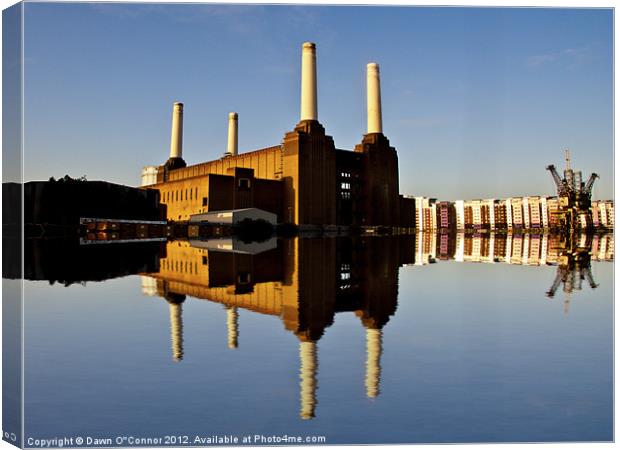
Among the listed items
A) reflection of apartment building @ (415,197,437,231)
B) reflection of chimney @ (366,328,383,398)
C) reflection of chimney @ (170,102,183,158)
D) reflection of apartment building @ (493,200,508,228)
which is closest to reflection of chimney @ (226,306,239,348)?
reflection of chimney @ (366,328,383,398)

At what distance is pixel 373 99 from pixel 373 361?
78380 mm

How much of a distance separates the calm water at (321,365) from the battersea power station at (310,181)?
63.1 m

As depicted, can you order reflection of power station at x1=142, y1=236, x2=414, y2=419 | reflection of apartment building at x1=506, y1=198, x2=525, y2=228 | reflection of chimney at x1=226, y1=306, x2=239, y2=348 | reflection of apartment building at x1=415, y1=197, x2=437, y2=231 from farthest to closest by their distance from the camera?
reflection of apartment building at x1=415, y1=197, x2=437, y2=231
reflection of apartment building at x1=506, y1=198, x2=525, y2=228
reflection of chimney at x1=226, y1=306, x2=239, y2=348
reflection of power station at x1=142, y1=236, x2=414, y2=419

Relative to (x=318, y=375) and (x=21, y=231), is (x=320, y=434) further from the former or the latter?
(x=21, y=231)

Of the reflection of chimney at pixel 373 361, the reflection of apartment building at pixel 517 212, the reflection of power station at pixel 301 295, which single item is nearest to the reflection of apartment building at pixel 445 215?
the reflection of apartment building at pixel 517 212

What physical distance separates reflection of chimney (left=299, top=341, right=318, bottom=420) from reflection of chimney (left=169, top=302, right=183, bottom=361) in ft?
4.27

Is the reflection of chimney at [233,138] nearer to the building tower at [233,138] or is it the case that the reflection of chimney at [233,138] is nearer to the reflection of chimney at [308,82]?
the building tower at [233,138]

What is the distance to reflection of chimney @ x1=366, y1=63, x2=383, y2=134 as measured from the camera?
259 feet

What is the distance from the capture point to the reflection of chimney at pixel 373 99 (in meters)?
78.9

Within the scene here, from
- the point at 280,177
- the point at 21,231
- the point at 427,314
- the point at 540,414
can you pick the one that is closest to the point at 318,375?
the point at 540,414

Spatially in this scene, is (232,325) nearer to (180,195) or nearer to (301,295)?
(301,295)

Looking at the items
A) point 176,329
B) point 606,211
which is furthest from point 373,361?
point 606,211

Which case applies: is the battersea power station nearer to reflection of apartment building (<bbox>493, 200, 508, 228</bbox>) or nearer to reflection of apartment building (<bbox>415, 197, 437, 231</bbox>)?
reflection of apartment building (<bbox>415, 197, 437, 231</bbox>)

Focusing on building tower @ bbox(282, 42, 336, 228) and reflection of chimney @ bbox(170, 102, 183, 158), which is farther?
reflection of chimney @ bbox(170, 102, 183, 158)
